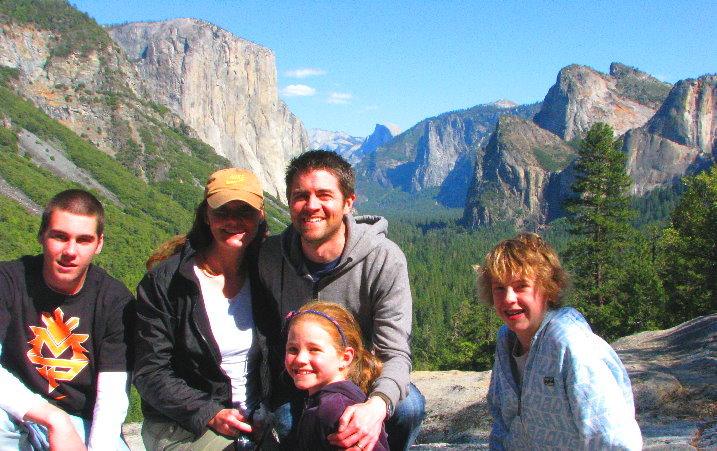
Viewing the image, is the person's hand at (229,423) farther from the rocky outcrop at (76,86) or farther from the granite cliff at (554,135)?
the granite cliff at (554,135)

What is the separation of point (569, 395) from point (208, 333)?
1.99 metres

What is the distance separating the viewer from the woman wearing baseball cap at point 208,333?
293 cm

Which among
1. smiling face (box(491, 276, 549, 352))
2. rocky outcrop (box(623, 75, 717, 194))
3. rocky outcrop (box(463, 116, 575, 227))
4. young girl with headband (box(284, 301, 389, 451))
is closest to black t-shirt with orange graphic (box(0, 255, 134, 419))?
young girl with headband (box(284, 301, 389, 451))

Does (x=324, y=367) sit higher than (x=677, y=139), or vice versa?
(x=677, y=139)

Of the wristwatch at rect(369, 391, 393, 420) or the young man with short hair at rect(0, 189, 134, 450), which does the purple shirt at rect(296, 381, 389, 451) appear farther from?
the young man with short hair at rect(0, 189, 134, 450)

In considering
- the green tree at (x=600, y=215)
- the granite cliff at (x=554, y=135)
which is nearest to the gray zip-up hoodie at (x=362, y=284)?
the green tree at (x=600, y=215)

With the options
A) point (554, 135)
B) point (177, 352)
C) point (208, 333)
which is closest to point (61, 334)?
point (177, 352)

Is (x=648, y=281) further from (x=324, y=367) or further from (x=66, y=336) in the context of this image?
(x=66, y=336)

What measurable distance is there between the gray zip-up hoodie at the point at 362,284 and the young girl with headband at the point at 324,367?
1.07 ft

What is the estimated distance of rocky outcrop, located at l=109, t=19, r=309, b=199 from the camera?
118000 mm

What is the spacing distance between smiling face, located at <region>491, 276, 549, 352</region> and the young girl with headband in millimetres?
798

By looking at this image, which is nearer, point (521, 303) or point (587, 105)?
point (521, 303)

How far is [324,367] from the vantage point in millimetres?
2578

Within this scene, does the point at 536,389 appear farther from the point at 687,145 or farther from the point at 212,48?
the point at 687,145
